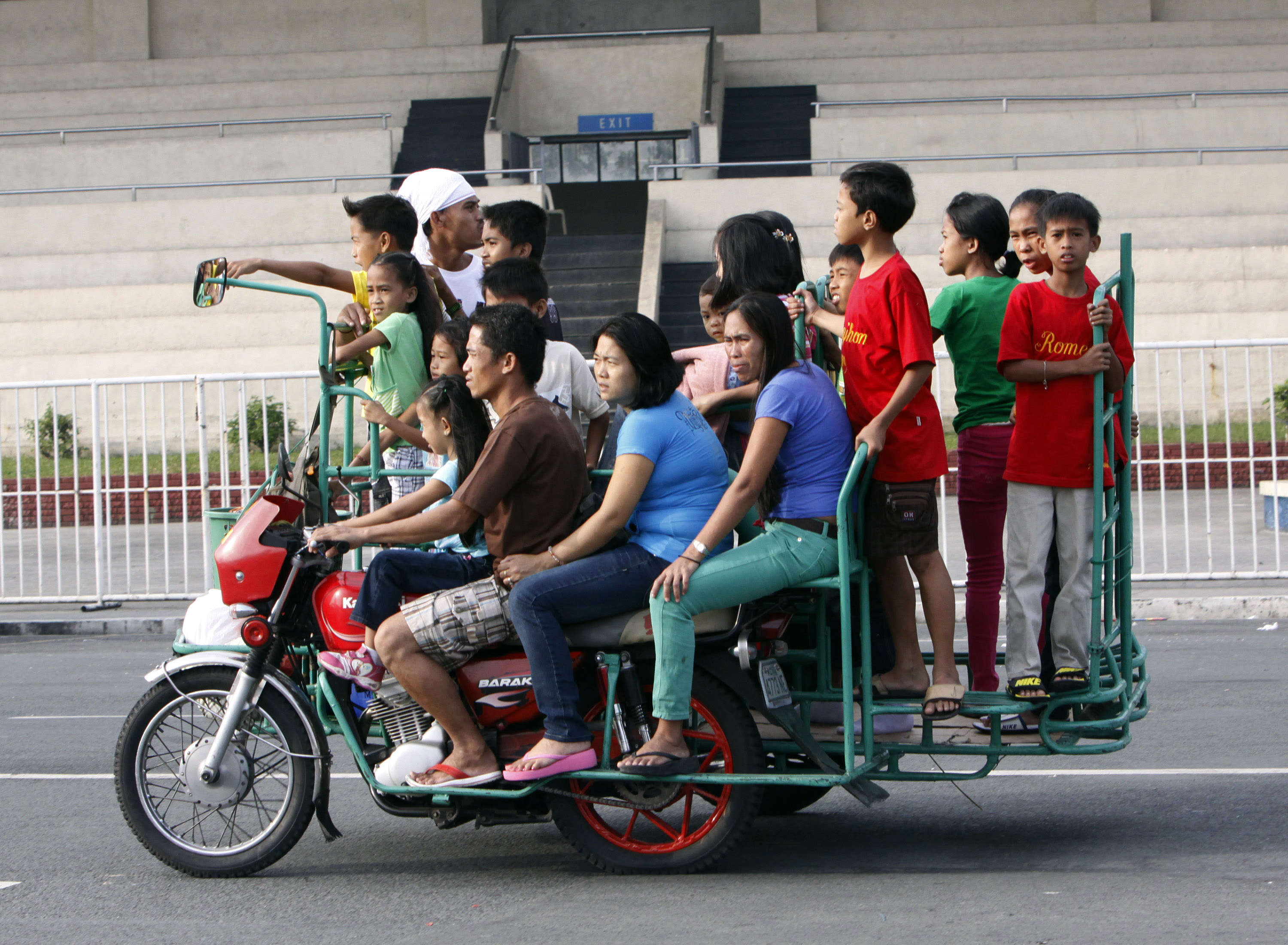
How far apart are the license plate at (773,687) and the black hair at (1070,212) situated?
1.74 m

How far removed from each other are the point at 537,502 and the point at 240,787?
1341 mm

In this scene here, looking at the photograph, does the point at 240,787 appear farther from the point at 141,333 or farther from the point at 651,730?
the point at 141,333

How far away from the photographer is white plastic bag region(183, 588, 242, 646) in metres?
4.98

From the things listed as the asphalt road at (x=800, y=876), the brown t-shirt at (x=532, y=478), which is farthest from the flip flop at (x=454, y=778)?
the brown t-shirt at (x=532, y=478)

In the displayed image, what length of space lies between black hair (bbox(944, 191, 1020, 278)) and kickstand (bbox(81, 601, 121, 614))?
8720mm

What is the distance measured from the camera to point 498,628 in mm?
4664

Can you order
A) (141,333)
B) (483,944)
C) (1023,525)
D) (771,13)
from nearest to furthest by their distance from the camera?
(483,944) → (1023,525) → (141,333) → (771,13)

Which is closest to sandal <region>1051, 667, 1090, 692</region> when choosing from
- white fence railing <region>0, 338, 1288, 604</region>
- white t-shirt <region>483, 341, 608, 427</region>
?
white t-shirt <region>483, 341, 608, 427</region>

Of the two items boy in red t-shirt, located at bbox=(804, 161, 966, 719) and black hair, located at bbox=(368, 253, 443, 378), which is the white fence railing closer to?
black hair, located at bbox=(368, 253, 443, 378)

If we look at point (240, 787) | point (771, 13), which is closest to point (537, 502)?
point (240, 787)

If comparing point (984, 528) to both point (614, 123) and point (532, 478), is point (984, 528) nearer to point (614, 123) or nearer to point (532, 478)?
point (532, 478)

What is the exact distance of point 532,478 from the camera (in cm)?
476

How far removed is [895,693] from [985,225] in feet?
5.80

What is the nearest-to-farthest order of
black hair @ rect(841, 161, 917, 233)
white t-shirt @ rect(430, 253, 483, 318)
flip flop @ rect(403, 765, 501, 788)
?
flip flop @ rect(403, 765, 501, 788), black hair @ rect(841, 161, 917, 233), white t-shirt @ rect(430, 253, 483, 318)
